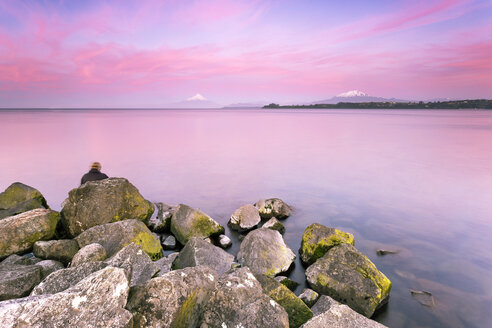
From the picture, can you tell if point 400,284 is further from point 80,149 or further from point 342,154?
point 80,149

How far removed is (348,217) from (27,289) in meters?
11.2

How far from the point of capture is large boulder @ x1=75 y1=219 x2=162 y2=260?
7.27 m

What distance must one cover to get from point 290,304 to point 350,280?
199cm

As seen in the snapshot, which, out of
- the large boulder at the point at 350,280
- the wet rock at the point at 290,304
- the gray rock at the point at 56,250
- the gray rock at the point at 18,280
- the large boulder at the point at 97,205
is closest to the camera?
the gray rock at the point at 18,280

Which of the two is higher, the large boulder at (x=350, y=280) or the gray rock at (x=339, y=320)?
the gray rock at (x=339, y=320)

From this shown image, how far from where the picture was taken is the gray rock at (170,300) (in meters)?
4.08

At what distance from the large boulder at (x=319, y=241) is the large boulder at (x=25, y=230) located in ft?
24.2

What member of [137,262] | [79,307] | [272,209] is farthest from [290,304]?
[272,209]

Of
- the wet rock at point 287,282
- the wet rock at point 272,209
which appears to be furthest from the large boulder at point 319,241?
the wet rock at point 272,209

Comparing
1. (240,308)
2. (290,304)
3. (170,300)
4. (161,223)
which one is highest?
(170,300)

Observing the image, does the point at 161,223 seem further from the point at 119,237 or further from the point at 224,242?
the point at 119,237

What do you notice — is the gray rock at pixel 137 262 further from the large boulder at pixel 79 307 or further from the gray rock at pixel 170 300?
the large boulder at pixel 79 307

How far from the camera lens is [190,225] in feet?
31.4

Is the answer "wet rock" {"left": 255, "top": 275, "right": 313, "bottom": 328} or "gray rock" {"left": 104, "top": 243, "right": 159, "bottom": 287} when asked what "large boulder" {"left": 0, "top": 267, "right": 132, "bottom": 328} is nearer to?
"gray rock" {"left": 104, "top": 243, "right": 159, "bottom": 287}
